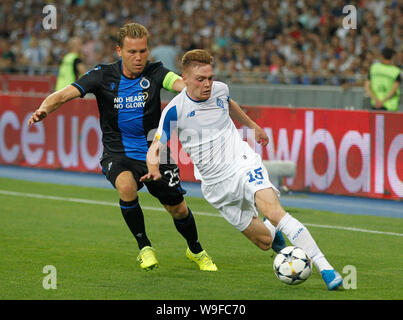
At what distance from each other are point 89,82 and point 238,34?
50.8ft

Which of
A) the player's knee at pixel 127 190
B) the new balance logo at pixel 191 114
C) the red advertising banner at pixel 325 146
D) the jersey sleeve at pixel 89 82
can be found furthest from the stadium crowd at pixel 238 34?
the new balance logo at pixel 191 114

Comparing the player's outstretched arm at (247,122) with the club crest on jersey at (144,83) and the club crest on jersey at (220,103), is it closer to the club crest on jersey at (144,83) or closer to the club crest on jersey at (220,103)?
the club crest on jersey at (220,103)

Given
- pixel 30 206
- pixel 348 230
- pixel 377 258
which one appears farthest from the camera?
pixel 30 206

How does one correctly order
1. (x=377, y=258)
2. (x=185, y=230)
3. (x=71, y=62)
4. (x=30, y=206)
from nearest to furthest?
(x=185, y=230) → (x=377, y=258) → (x=30, y=206) → (x=71, y=62)

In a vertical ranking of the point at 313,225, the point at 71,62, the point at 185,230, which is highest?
the point at 71,62

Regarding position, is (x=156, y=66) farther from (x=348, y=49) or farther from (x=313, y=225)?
(x=348, y=49)

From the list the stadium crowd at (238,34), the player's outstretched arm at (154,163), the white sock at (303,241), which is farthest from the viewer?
the stadium crowd at (238,34)

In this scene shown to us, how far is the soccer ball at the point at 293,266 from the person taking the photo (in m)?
7.15

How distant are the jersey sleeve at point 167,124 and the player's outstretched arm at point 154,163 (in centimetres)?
6

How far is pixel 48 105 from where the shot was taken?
7.89 meters

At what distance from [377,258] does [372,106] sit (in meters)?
7.15

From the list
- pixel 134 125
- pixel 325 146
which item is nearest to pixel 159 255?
pixel 134 125

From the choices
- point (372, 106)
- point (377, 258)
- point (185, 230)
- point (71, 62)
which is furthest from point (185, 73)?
point (71, 62)

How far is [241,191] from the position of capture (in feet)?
24.9
